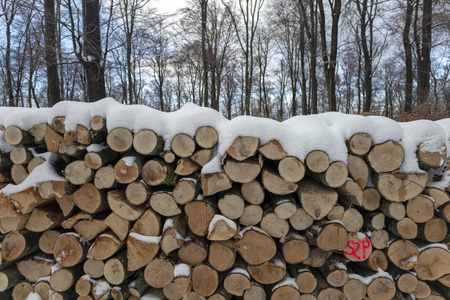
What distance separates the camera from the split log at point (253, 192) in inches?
65.7

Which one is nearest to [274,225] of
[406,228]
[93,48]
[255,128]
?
[255,128]

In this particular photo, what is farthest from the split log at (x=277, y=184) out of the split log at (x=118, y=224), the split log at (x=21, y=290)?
the split log at (x=21, y=290)

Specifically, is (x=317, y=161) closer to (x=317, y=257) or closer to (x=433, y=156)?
(x=317, y=257)

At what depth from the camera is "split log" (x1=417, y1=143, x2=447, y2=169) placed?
170cm

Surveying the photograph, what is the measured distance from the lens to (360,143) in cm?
169

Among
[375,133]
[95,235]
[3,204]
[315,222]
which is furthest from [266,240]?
[3,204]

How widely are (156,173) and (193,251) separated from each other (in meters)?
0.67

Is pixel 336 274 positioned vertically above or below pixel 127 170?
below

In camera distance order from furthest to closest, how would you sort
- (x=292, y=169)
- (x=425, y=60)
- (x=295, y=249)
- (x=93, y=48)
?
(x=425, y=60) < (x=93, y=48) < (x=295, y=249) < (x=292, y=169)

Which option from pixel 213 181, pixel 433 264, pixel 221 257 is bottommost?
pixel 433 264

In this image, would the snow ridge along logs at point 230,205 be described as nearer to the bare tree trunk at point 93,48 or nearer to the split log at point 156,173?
the split log at point 156,173

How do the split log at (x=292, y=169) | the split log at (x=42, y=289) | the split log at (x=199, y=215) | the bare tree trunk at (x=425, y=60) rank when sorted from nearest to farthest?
1. the split log at (x=292, y=169)
2. the split log at (x=199, y=215)
3. the split log at (x=42, y=289)
4. the bare tree trunk at (x=425, y=60)

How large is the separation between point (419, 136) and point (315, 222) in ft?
3.57

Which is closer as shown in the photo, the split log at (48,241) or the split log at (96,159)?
the split log at (96,159)
